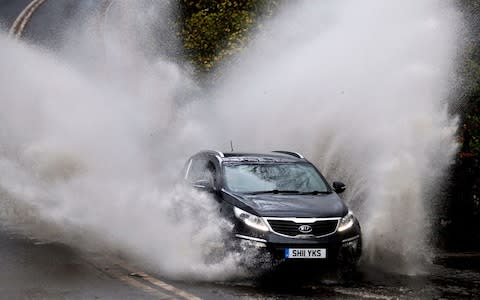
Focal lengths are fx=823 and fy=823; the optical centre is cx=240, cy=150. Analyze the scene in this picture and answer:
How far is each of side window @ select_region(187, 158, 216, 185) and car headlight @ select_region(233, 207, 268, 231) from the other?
1.49 metres

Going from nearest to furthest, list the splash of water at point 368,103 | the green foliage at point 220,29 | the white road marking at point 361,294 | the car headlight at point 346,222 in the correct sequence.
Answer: the white road marking at point 361,294
the car headlight at point 346,222
the splash of water at point 368,103
the green foliage at point 220,29

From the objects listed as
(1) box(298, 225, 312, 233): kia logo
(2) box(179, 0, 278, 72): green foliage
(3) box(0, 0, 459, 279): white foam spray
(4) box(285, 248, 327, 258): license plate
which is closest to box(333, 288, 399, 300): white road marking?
(4) box(285, 248, 327, 258): license plate

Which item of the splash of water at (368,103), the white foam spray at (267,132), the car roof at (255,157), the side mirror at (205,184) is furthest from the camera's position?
the splash of water at (368,103)

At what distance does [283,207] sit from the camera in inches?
414

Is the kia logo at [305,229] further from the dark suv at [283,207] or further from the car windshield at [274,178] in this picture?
the car windshield at [274,178]

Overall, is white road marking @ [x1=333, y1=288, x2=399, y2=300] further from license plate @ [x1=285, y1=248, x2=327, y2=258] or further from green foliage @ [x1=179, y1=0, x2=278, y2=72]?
green foliage @ [x1=179, y1=0, x2=278, y2=72]

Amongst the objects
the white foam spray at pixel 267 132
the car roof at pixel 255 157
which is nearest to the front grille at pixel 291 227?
the white foam spray at pixel 267 132

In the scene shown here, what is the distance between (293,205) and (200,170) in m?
2.49

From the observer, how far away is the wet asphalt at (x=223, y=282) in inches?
356

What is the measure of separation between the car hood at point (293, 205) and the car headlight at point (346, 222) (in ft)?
0.22

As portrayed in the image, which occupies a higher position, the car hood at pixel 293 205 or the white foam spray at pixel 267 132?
the white foam spray at pixel 267 132

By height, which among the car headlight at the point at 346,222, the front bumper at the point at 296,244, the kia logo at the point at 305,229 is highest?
the car headlight at the point at 346,222

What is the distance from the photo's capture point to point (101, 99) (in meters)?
22.5

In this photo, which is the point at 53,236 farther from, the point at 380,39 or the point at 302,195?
the point at 380,39
